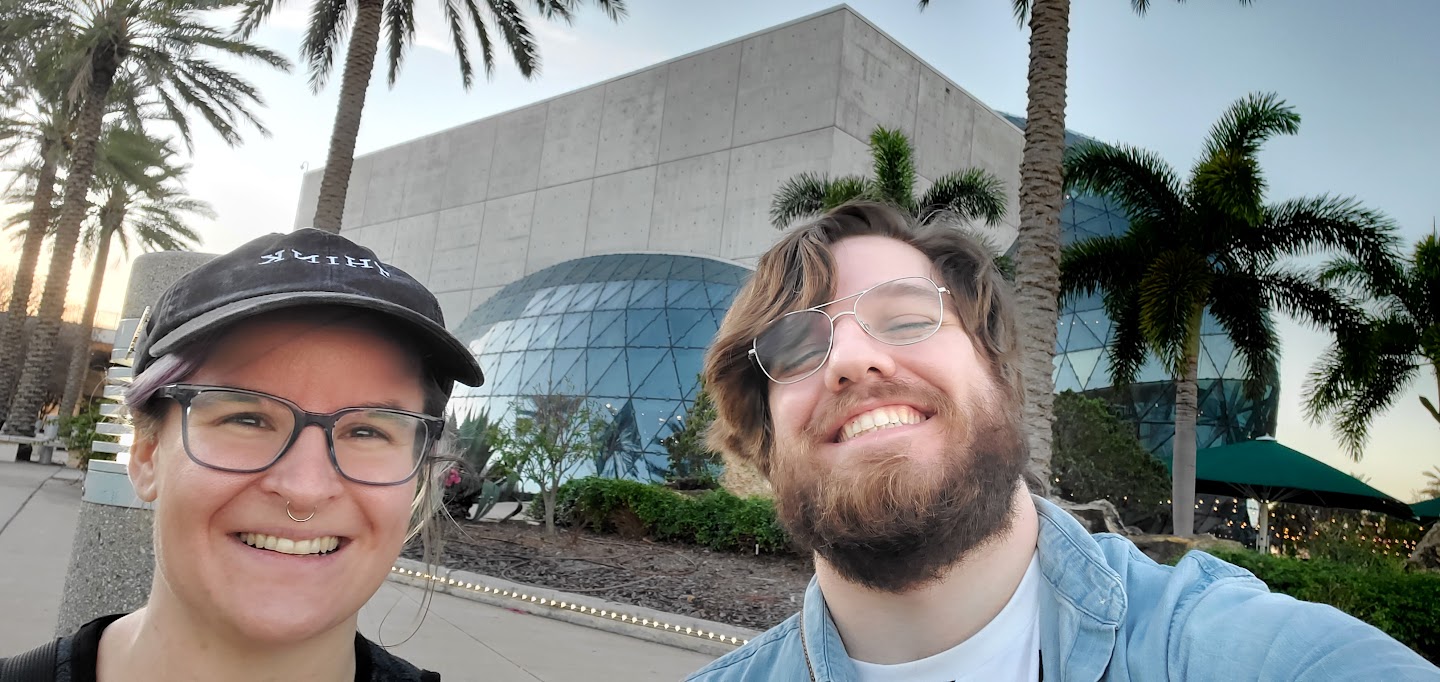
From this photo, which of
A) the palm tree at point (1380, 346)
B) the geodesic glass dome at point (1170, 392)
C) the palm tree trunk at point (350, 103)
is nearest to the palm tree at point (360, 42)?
the palm tree trunk at point (350, 103)

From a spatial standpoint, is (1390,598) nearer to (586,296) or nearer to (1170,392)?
(1170,392)

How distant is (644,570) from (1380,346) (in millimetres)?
14911

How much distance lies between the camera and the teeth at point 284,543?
1257 millimetres

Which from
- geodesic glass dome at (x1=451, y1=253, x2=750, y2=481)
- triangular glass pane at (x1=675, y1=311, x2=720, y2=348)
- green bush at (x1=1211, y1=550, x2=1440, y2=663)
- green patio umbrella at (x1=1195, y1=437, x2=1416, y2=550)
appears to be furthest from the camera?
triangular glass pane at (x1=675, y1=311, x2=720, y2=348)

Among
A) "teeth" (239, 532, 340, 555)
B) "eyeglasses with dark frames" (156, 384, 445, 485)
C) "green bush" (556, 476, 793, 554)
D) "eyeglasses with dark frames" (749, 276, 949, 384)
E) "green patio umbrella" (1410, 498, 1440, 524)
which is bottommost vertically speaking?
"green bush" (556, 476, 793, 554)

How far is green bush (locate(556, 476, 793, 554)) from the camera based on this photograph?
42.4ft

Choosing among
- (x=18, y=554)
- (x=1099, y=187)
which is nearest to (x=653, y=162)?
(x=1099, y=187)

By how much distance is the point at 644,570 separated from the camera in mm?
11164

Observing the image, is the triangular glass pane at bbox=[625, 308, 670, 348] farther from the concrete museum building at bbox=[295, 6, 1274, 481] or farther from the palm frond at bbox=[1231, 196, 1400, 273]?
the palm frond at bbox=[1231, 196, 1400, 273]

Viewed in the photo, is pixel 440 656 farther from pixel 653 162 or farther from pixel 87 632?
pixel 653 162

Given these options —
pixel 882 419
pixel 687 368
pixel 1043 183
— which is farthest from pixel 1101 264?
pixel 882 419

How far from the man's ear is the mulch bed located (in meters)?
7.17

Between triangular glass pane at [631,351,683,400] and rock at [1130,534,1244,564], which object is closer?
rock at [1130,534,1244,564]

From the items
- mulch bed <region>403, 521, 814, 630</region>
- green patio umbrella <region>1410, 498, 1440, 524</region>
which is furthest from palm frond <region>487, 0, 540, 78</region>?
green patio umbrella <region>1410, 498, 1440, 524</region>
